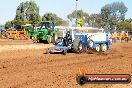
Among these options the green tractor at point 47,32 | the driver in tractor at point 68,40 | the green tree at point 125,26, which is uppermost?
the green tree at point 125,26

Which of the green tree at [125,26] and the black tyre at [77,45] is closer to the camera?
the black tyre at [77,45]

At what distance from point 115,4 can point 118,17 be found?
27.5ft

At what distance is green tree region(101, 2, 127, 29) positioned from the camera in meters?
105

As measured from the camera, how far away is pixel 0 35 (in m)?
52.2

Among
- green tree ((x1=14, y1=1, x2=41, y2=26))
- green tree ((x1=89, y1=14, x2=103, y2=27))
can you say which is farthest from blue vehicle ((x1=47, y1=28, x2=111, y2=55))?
green tree ((x1=89, y1=14, x2=103, y2=27))

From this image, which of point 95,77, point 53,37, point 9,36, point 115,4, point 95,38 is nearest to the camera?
point 95,77

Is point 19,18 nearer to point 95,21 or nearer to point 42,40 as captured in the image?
point 95,21

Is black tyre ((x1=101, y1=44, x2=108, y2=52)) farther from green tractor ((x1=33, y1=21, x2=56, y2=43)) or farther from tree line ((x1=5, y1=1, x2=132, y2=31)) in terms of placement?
tree line ((x1=5, y1=1, x2=132, y2=31))

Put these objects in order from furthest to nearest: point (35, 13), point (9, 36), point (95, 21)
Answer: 1. point (95, 21)
2. point (35, 13)
3. point (9, 36)

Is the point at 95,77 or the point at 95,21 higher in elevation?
the point at 95,21

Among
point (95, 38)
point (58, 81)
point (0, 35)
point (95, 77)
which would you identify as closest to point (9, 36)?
point (0, 35)

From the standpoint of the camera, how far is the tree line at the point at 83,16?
76.8m

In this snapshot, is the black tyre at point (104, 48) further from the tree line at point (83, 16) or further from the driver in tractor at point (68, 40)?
the tree line at point (83, 16)

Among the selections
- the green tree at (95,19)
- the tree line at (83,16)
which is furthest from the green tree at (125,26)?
the green tree at (95,19)
